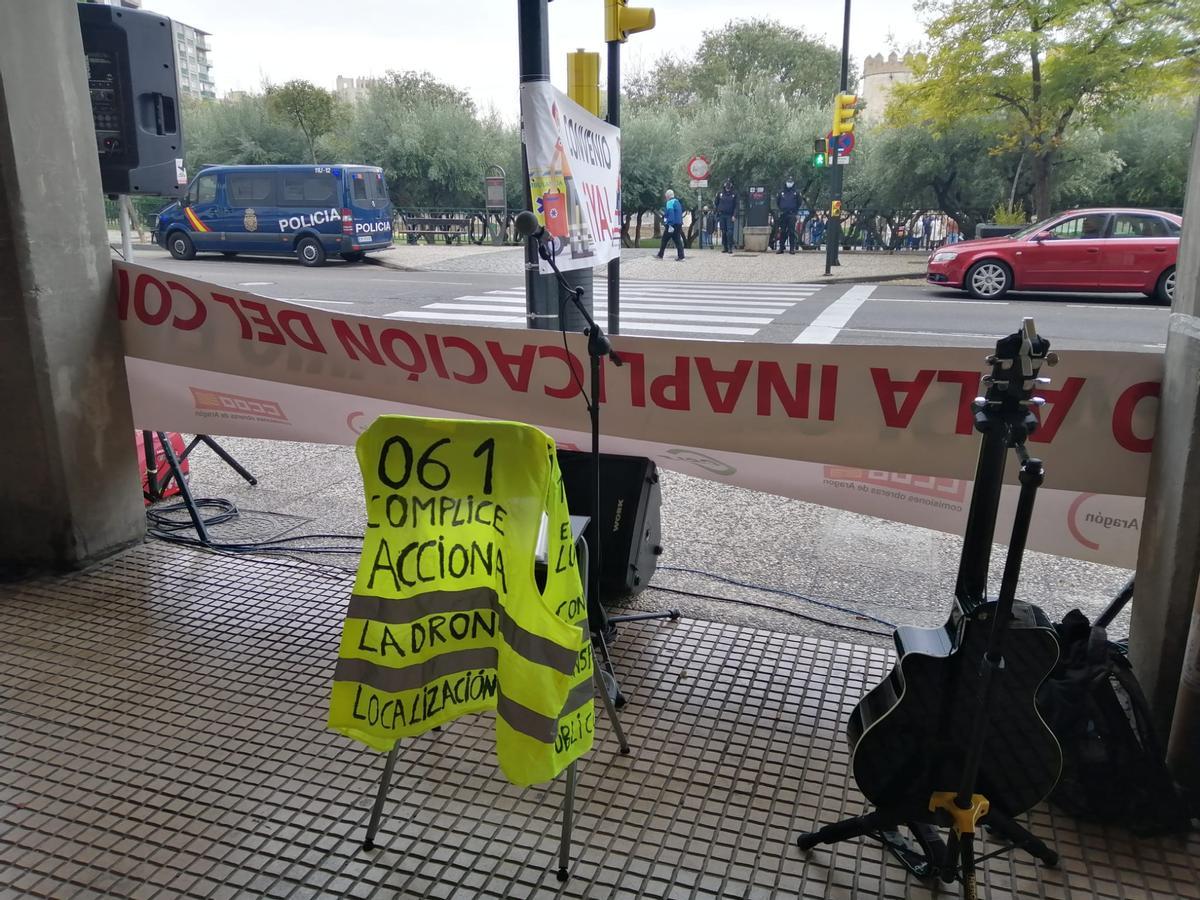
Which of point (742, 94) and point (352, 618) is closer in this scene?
point (352, 618)

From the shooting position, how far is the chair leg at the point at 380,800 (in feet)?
7.61

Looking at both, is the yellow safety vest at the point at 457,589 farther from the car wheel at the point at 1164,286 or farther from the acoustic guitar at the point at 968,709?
the car wheel at the point at 1164,286

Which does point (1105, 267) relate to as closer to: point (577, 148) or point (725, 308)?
point (725, 308)

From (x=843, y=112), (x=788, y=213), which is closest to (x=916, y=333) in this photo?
(x=843, y=112)

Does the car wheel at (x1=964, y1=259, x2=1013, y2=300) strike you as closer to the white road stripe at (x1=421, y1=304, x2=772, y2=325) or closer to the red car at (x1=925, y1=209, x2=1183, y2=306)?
the red car at (x1=925, y1=209, x2=1183, y2=306)

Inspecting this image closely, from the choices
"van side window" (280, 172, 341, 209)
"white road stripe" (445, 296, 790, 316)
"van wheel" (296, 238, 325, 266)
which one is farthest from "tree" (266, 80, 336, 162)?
"white road stripe" (445, 296, 790, 316)

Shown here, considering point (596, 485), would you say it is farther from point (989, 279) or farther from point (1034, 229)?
point (989, 279)

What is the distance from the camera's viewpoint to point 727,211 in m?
23.6

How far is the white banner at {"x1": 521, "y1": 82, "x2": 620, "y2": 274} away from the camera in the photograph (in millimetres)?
4332

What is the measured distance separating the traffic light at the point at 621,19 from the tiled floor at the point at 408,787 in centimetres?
386

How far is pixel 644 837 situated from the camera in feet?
8.02

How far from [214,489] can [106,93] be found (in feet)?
7.46

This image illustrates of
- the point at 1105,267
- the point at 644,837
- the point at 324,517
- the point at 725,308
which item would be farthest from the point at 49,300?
the point at 1105,267

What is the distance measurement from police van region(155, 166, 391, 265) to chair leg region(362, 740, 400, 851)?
15954mm
